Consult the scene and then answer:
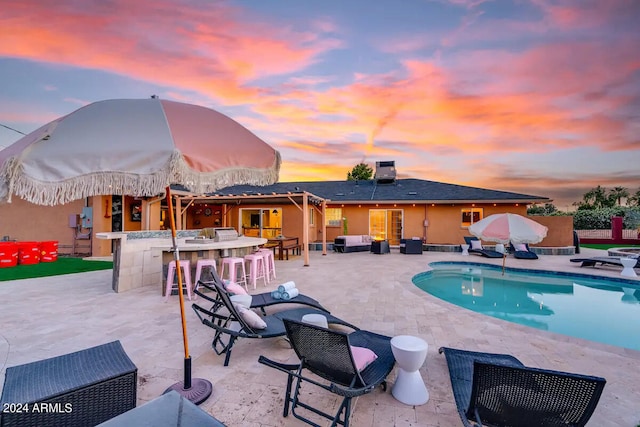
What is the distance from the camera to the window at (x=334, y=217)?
18.2m

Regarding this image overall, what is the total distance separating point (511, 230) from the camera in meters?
8.98

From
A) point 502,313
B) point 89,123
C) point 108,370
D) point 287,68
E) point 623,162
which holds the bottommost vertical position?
point 502,313

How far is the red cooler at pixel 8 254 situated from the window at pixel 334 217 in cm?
1390

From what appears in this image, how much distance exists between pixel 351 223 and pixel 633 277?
12.0 m

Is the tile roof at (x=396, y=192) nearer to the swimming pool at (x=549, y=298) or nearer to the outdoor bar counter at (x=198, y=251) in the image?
the swimming pool at (x=549, y=298)

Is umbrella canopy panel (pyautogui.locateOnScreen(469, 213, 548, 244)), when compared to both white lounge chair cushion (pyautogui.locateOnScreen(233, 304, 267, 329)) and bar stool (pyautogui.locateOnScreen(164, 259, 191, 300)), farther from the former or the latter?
bar stool (pyautogui.locateOnScreen(164, 259, 191, 300))

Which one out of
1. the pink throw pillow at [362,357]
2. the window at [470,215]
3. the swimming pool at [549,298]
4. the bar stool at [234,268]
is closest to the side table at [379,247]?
the swimming pool at [549,298]

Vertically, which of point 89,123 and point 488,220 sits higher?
point 89,123

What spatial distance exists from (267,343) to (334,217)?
1437cm

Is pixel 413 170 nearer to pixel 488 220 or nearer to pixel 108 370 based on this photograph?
pixel 488 220

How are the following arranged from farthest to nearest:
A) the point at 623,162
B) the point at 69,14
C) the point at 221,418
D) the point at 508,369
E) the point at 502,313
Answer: the point at 623,162 → the point at 69,14 → the point at 502,313 → the point at 221,418 → the point at 508,369

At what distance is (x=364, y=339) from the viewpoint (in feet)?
11.3

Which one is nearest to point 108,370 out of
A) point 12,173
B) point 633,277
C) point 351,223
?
point 12,173

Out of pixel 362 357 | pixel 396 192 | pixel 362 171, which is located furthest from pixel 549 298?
pixel 362 171
